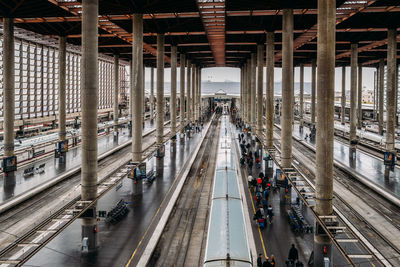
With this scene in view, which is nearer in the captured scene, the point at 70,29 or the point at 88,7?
the point at 88,7

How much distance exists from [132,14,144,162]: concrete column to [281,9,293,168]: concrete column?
42.1 ft

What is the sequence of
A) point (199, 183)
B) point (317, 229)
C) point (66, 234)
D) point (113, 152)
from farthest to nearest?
1. point (113, 152)
2. point (199, 183)
3. point (66, 234)
4. point (317, 229)

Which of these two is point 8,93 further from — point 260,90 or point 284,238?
point 260,90

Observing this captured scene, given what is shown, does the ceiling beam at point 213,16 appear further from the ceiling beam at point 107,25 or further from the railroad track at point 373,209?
the railroad track at point 373,209

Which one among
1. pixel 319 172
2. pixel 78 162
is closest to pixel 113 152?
pixel 78 162

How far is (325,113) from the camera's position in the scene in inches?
632

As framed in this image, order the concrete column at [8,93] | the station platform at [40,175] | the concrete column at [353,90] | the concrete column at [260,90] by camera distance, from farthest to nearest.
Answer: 1. the concrete column at [260,90]
2. the concrete column at [353,90]
3. the concrete column at [8,93]
4. the station platform at [40,175]

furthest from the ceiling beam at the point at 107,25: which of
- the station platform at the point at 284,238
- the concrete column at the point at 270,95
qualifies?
the station platform at the point at 284,238

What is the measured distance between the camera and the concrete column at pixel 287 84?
26438 millimetres

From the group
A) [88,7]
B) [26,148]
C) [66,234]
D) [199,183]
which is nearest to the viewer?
[88,7]

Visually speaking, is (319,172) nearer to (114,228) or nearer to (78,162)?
(114,228)

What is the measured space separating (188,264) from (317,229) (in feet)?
22.0

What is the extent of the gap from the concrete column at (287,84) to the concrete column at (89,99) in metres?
15.8

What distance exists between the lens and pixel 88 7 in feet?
57.8
